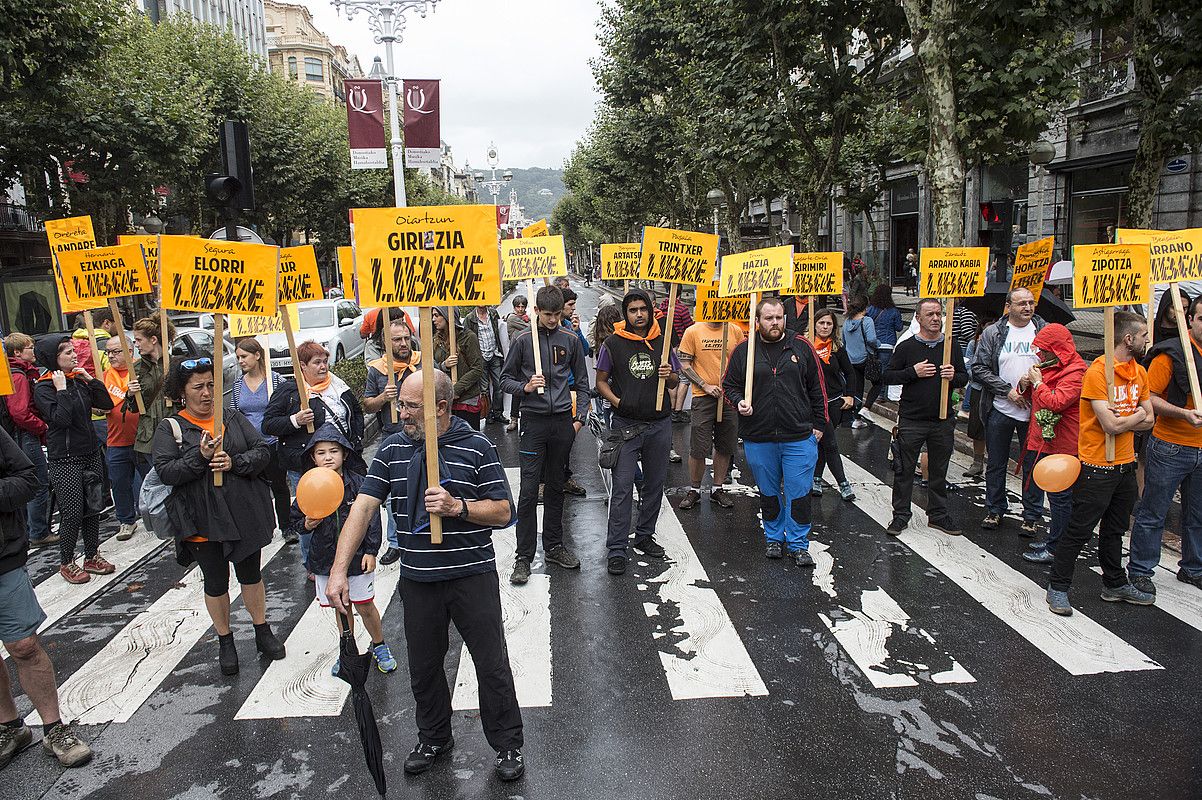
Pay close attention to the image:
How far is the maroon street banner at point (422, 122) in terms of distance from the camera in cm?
1554

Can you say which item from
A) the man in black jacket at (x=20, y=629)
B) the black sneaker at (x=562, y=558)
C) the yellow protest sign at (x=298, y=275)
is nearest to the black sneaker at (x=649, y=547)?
the black sneaker at (x=562, y=558)

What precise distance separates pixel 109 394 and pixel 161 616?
2248mm

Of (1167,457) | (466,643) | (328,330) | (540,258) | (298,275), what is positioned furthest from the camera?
(328,330)

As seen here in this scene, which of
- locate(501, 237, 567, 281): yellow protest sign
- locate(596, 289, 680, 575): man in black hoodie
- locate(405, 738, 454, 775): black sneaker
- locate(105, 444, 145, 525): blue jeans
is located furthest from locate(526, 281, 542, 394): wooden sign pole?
locate(105, 444, 145, 525): blue jeans

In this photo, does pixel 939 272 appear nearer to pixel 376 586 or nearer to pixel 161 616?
pixel 376 586

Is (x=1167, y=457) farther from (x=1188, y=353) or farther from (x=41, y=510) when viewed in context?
(x=41, y=510)

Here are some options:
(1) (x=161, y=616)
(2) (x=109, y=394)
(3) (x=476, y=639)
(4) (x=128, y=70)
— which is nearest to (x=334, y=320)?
(4) (x=128, y=70)

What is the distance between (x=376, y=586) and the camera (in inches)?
255

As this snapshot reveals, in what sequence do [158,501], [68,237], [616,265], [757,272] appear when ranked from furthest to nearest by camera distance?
1. [616,265]
2. [68,237]
3. [757,272]
4. [158,501]

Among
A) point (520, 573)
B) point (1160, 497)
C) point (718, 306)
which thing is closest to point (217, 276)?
point (520, 573)

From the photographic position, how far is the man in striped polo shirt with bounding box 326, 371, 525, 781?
381cm

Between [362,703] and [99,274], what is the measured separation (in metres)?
6.32

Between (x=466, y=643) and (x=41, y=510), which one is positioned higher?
(x=466, y=643)

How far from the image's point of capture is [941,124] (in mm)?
11039
